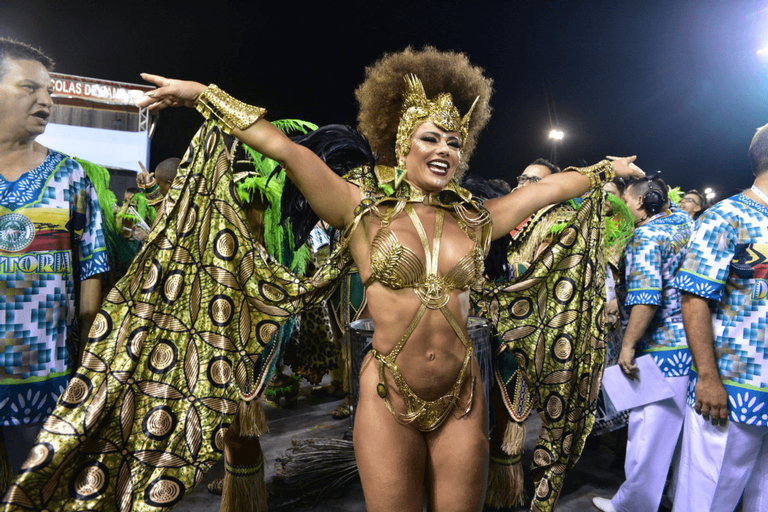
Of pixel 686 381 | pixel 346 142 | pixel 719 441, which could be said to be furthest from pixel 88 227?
pixel 686 381

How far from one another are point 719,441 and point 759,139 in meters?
→ 1.50

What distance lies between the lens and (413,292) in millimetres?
1871

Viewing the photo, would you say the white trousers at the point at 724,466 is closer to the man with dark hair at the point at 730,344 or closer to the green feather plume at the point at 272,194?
the man with dark hair at the point at 730,344

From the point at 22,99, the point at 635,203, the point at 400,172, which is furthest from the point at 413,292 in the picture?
the point at 635,203

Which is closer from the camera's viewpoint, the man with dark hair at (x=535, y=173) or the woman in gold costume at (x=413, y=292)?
the woman in gold costume at (x=413, y=292)

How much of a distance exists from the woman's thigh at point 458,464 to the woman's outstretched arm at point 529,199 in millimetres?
777

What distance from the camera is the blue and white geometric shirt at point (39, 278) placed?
186cm

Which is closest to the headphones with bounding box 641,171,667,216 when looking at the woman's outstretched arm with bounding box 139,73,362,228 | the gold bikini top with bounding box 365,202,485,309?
the gold bikini top with bounding box 365,202,485,309

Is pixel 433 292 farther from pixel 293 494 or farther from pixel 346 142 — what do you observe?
pixel 293 494

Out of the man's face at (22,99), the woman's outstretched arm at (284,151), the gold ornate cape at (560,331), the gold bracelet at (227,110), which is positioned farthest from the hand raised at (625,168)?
the man's face at (22,99)

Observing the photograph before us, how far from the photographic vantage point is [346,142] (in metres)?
2.48

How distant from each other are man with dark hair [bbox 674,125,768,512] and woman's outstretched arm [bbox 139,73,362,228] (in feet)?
5.69

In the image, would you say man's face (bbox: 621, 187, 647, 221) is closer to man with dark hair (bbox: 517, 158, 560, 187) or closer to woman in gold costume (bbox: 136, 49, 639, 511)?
man with dark hair (bbox: 517, 158, 560, 187)

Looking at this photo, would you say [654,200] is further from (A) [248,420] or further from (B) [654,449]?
(A) [248,420]
